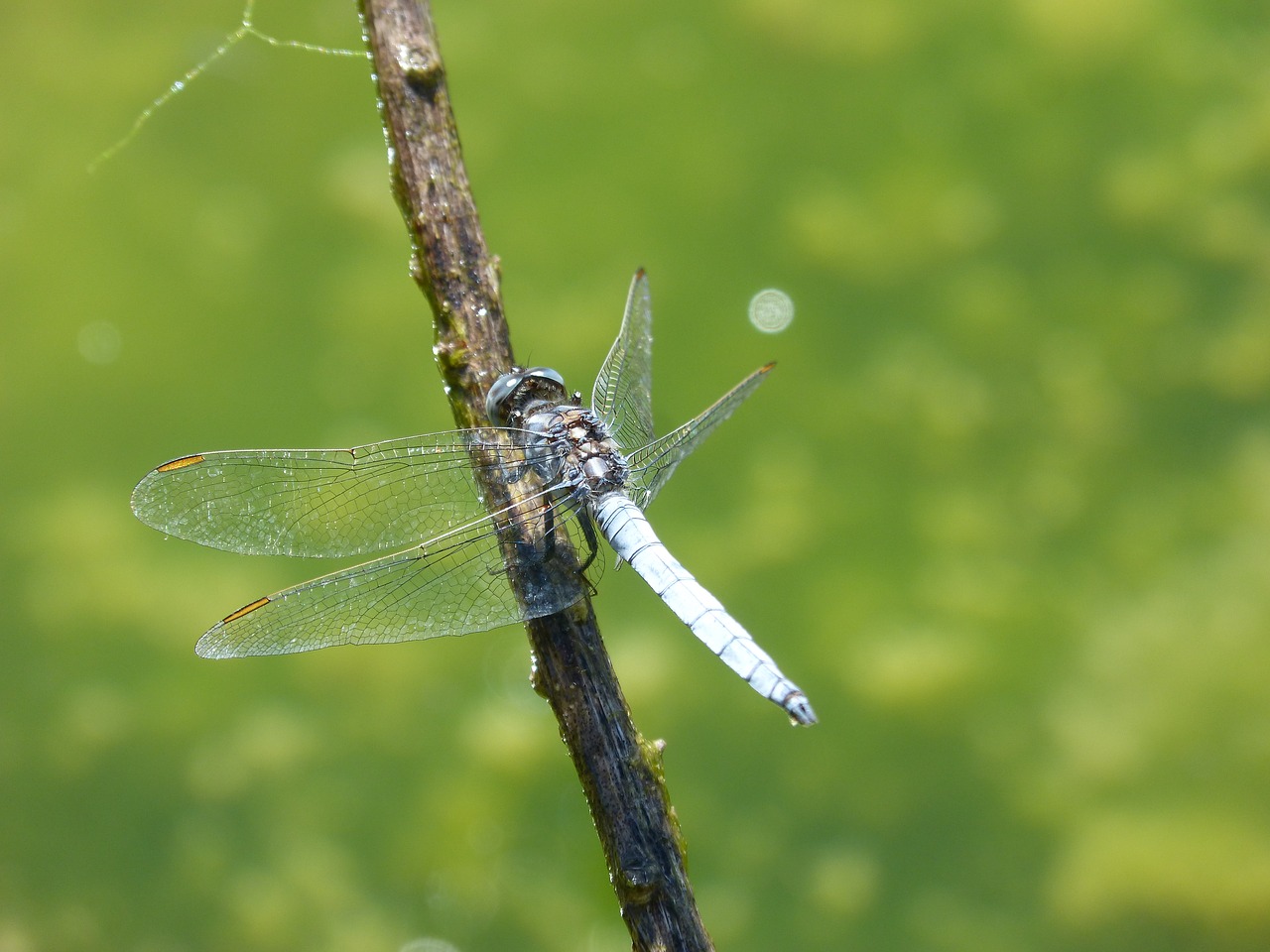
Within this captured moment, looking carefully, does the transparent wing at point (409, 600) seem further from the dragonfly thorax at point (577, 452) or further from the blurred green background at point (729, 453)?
the blurred green background at point (729, 453)

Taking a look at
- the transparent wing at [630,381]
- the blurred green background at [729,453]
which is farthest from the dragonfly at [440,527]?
the blurred green background at [729,453]

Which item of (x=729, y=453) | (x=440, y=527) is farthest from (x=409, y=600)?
(x=729, y=453)

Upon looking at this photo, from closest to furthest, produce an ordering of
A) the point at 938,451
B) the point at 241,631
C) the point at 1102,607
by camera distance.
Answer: the point at 241,631, the point at 1102,607, the point at 938,451

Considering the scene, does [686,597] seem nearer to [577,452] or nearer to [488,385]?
[577,452]

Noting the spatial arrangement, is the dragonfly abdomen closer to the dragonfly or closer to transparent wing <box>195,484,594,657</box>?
the dragonfly

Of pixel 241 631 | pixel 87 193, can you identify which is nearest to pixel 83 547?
pixel 87 193

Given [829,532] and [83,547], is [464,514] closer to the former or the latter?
[829,532]

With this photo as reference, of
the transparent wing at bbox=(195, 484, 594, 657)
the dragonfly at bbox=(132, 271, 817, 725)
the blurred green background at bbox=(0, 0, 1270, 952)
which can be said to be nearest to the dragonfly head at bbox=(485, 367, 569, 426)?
the dragonfly at bbox=(132, 271, 817, 725)
